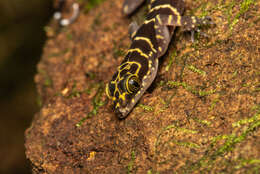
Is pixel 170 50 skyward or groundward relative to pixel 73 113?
groundward

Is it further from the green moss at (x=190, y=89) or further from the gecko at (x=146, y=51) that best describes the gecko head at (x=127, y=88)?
the green moss at (x=190, y=89)

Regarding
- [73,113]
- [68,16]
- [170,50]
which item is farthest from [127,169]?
[68,16]

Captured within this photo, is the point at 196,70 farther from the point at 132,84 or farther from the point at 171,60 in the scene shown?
the point at 132,84

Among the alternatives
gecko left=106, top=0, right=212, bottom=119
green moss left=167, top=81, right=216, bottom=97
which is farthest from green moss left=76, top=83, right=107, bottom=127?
green moss left=167, top=81, right=216, bottom=97

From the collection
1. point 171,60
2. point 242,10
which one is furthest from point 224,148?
point 242,10

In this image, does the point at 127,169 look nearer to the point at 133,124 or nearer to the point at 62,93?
the point at 133,124

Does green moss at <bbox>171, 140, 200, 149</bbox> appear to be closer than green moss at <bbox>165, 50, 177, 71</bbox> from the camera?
Yes

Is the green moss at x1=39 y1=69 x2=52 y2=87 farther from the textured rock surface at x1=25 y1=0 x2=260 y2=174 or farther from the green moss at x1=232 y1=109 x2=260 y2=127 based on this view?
the green moss at x1=232 y1=109 x2=260 y2=127
